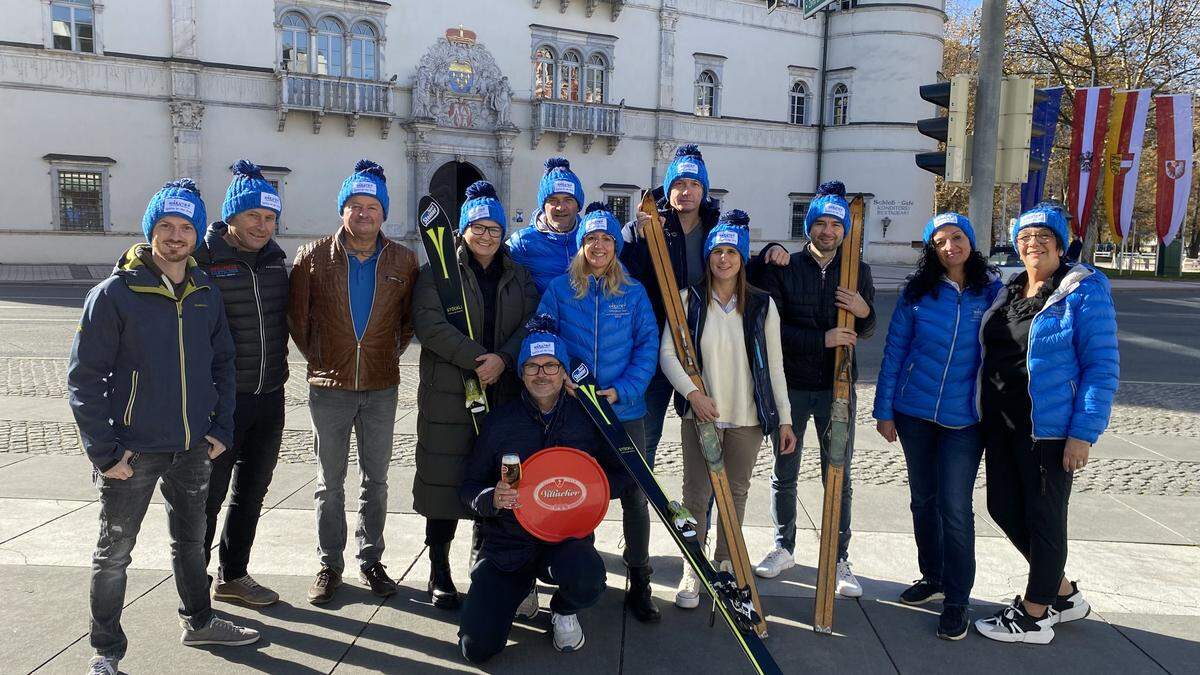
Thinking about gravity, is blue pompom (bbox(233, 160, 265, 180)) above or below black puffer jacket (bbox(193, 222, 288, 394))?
above

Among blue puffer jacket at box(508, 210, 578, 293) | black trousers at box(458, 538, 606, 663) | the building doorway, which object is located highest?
the building doorway

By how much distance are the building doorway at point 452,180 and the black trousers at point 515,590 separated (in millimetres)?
25008

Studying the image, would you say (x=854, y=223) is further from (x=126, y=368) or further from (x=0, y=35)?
(x=0, y=35)

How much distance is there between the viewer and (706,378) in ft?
13.7

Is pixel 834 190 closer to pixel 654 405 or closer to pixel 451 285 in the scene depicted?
pixel 654 405

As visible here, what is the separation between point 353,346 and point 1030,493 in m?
3.36

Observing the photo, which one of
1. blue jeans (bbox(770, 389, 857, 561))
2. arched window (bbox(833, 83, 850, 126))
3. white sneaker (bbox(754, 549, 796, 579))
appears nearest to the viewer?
blue jeans (bbox(770, 389, 857, 561))

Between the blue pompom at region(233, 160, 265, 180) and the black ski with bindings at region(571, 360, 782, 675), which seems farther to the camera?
the blue pompom at region(233, 160, 265, 180)

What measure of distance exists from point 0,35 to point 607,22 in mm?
18692

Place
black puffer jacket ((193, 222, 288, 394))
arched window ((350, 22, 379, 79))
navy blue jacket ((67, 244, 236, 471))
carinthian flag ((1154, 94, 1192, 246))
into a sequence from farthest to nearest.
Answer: arched window ((350, 22, 379, 79))
carinthian flag ((1154, 94, 1192, 246))
black puffer jacket ((193, 222, 288, 394))
navy blue jacket ((67, 244, 236, 471))

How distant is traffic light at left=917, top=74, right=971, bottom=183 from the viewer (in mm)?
5984

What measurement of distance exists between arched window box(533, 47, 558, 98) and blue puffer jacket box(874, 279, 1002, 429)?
26104 millimetres

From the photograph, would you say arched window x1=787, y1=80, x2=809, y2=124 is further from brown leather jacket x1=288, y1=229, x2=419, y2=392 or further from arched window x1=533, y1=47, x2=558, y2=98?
brown leather jacket x1=288, y1=229, x2=419, y2=392

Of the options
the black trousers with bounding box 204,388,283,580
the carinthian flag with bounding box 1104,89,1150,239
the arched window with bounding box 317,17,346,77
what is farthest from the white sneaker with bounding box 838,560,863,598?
the arched window with bounding box 317,17,346,77
